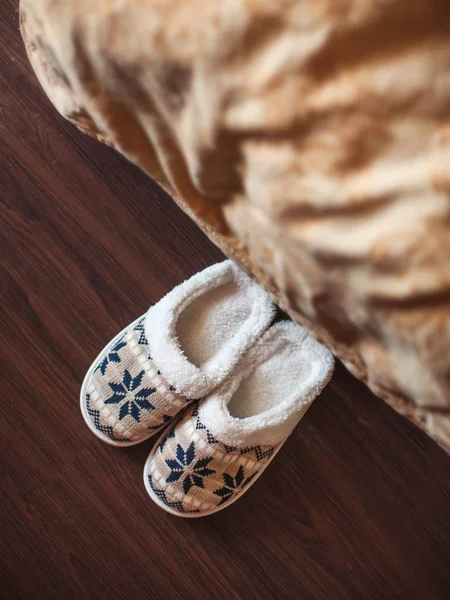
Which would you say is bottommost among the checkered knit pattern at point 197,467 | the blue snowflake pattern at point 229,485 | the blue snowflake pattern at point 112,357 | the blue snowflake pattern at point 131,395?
the blue snowflake pattern at point 229,485

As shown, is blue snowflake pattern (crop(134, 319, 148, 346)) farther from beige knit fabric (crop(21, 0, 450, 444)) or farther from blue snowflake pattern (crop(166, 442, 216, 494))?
beige knit fabric (crop(21, 0, 450, 444))

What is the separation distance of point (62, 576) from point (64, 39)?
82 centimetres

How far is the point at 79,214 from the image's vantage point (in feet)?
2.64

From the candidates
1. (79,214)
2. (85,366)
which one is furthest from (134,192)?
(85,366)

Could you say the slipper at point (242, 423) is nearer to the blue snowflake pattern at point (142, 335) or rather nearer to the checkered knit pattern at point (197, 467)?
the checkered knit pattern at point (197, 467)

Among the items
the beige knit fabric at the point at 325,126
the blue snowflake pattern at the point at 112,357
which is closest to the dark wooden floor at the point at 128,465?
the blue snowflake pattern at the point at 112,357

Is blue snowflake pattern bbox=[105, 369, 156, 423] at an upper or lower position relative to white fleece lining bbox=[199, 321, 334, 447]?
upper

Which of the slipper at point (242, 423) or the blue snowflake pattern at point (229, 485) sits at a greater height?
Result: the slipper at point (242, 423)

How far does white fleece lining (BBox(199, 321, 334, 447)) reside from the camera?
2.42ft

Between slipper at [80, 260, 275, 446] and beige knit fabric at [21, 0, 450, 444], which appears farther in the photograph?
slipper at [80, 260, 275, 446]

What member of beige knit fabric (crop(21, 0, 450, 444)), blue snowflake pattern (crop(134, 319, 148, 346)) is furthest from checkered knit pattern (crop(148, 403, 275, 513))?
beige knit fabric (crop(21, 0, 450, 444))

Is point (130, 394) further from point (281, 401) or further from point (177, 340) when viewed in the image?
point (281, 401)

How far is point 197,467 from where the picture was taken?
77 centimetres

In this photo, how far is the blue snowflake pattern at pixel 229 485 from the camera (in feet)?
2.57
